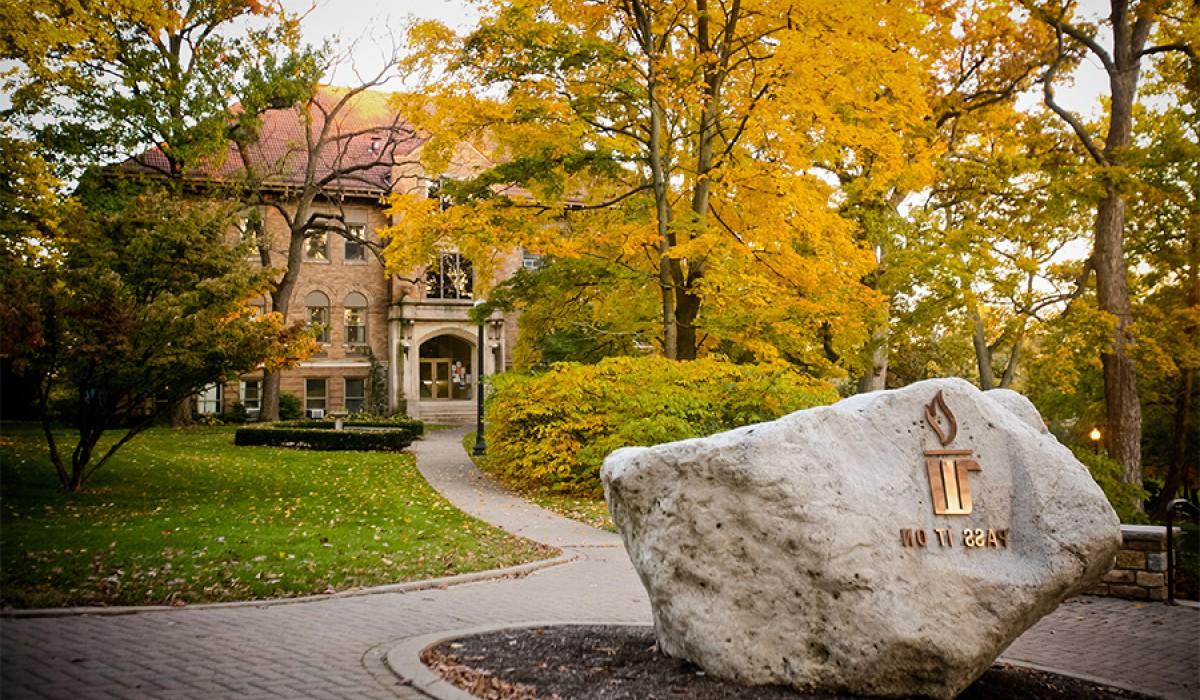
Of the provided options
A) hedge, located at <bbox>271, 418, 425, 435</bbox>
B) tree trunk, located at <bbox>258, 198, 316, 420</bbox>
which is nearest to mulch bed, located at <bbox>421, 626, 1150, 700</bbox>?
hedge, located at <bbox>271, 418, 425, 435</bbox>

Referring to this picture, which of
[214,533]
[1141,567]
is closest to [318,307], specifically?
[214,533]

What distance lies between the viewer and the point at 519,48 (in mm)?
16141

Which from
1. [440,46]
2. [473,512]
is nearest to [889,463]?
[473,512]

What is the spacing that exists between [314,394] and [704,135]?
89.5ft

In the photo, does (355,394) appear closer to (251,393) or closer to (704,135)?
(251,393)

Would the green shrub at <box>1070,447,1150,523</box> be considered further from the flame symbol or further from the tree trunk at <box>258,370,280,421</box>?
the tree trunk at <box>258,370,280,421</box>

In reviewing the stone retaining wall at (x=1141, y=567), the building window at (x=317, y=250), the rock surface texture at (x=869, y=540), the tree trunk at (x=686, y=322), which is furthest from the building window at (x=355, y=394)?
the rock surface texture at (x=869, y=540)

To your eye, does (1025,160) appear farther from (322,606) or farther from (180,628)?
(180,628)

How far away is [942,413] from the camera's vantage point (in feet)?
18.1

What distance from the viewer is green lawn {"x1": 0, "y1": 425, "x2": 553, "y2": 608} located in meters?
7.95

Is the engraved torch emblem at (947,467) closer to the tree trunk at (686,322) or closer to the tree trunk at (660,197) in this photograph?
the tree trunk at (660,197)

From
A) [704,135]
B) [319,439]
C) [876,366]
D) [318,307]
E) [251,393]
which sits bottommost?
[319,439]

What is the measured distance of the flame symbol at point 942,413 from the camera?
17.9 feet

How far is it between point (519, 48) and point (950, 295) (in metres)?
10.8
